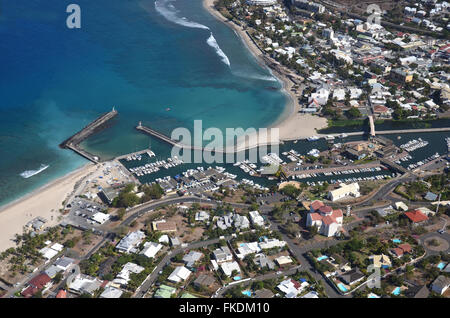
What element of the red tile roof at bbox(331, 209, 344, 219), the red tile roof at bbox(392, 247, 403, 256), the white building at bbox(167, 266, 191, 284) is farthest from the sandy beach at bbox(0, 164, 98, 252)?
the red tile roof at bbox(392, 247, 403, 256)

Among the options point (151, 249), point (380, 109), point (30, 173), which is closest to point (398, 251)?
point (151, 249)

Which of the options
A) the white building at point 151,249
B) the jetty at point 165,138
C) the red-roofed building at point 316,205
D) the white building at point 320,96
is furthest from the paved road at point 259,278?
the white building at point 320,96

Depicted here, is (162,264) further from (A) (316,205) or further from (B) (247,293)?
(A) (316,205)

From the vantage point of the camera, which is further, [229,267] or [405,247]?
→ [405,247]

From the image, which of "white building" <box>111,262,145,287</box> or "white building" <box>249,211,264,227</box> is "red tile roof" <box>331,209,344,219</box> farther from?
"white building" <box>111,262,145,287</box>

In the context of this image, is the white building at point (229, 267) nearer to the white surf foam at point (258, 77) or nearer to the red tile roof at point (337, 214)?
the red tile roof at point (337, 214)

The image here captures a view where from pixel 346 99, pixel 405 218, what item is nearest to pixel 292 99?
pixel 346 99

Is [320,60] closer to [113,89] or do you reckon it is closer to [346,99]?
[346,99]
